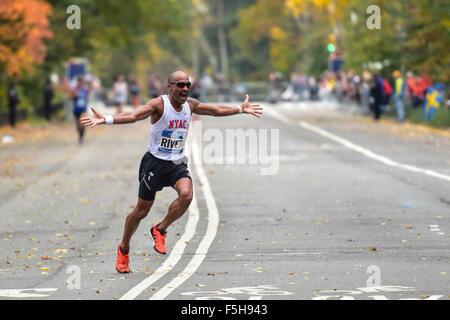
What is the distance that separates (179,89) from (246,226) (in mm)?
3911

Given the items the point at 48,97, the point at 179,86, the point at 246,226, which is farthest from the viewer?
the point at 48,97

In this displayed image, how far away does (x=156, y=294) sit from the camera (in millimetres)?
9578

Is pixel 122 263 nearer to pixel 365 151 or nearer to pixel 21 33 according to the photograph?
pixel 365 151

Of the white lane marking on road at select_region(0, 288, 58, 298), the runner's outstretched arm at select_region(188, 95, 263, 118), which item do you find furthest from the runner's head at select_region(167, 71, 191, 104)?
the white lane marking on road at select_region(0, 288, 58, 298)

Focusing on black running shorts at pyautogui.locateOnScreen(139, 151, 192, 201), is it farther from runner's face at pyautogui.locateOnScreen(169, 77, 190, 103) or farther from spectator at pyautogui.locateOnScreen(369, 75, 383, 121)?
spectator at pyautogui.locateOnScreen(369, 75, 383, 121)

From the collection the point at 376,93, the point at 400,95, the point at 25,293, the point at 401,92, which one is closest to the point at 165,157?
the point at 25,293

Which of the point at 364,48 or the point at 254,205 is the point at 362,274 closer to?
the point at 254,205

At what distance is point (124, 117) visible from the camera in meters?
10.8

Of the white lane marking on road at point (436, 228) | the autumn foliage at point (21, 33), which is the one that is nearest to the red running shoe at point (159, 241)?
the white lane marking on road at point (436, 228)

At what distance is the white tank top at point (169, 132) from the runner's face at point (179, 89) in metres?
0.16

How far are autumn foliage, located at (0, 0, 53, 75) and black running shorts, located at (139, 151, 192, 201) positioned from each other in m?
27.5

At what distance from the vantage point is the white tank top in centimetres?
1114

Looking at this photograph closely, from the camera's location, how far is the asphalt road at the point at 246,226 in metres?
10.1

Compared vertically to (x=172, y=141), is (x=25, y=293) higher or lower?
lower
